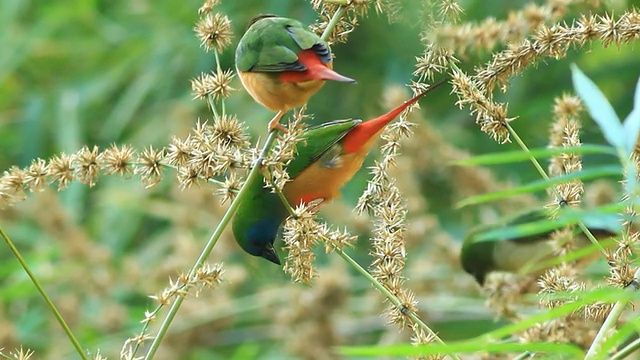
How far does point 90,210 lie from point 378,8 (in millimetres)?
3514

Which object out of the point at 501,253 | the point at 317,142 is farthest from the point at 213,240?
the point at 501,253

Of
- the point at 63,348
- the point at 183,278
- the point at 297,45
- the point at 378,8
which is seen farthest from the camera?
the point at 63,348

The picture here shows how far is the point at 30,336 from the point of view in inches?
126

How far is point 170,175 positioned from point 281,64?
93.4 inches

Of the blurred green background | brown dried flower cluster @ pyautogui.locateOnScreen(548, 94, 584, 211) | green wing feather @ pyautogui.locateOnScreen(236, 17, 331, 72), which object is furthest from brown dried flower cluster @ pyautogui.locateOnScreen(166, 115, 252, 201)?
the blurred green background

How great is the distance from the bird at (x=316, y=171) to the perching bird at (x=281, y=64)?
0.30 ft

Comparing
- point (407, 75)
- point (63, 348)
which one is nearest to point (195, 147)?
point (63, 348)

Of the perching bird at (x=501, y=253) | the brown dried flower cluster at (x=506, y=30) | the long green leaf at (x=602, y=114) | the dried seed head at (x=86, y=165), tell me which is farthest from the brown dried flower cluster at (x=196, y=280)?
the perching bird at (x=501, y=253)

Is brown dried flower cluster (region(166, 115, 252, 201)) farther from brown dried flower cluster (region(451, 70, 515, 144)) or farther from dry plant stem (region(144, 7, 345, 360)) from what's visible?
brown dried flower cluster (region(451, 70, 515, 144))

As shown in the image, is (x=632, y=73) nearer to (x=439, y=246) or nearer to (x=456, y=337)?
(x=456, y=337)

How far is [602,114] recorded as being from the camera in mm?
677

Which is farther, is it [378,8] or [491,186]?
[491,186]

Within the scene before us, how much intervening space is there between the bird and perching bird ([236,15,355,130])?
0.09 metres

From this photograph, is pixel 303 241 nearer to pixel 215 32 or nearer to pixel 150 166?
pixel 150 166
